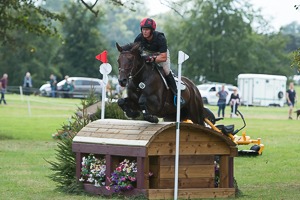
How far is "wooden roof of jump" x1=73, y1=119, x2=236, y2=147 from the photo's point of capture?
39.4ft

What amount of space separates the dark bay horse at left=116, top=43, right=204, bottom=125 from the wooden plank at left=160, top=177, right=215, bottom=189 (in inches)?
41.8

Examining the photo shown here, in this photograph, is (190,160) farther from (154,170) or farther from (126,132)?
(126,132)

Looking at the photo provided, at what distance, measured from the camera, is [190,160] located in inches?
493

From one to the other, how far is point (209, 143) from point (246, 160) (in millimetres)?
7379

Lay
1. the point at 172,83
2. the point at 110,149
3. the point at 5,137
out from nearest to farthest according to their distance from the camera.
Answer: the point at 110,149 < the point at 172,83 < the point at 5,137

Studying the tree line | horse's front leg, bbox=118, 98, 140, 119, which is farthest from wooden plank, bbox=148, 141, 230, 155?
the tree line

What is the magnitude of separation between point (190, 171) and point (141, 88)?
5.22 feet

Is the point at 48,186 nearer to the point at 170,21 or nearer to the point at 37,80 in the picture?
the point at 37,80

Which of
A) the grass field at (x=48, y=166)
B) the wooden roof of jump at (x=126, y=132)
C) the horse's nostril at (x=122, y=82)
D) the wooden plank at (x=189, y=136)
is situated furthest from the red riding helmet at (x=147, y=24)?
the grass field at (x=48, y=166)

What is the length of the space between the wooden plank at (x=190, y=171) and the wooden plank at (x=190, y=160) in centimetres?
6

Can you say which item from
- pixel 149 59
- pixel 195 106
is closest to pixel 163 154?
pixel 149 59

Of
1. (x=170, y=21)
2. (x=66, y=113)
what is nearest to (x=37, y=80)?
(x=170, y=21)

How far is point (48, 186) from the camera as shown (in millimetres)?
14141

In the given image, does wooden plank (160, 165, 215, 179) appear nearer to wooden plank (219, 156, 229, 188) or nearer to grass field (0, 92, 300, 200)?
wooden plank (219, 156, 229, 188)
